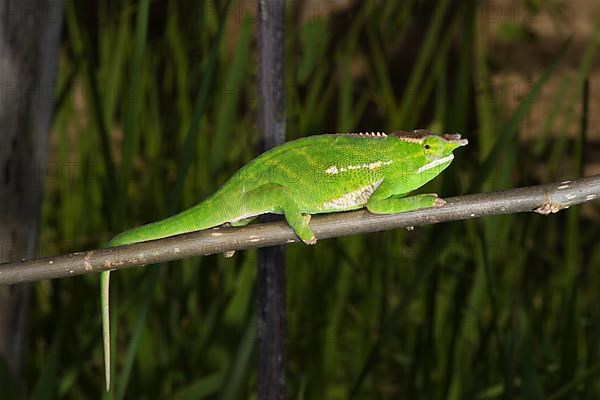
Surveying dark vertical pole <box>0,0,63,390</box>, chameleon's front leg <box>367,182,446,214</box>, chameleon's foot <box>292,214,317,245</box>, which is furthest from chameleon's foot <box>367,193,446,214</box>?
dark vertical pole <box>0,0,63,390</box>

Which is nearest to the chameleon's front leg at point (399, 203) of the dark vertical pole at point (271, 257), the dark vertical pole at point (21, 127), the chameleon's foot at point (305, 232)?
the chameleon's foot at point (305, 232)

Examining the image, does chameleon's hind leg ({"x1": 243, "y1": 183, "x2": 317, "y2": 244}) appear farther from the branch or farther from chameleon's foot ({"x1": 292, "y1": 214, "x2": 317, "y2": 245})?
the branch

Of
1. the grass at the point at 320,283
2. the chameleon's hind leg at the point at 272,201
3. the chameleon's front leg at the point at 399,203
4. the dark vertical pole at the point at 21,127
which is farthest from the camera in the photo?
the grass at the point at 320,283

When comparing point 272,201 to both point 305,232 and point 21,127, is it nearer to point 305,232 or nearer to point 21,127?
point 305,232

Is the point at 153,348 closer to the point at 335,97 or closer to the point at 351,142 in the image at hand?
the point at 351,142

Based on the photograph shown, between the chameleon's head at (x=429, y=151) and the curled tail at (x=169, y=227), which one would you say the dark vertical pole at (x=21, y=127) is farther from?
the chameleon's head at (x=429, y=151)

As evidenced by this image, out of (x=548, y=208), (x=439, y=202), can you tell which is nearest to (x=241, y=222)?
(x=439, y=202)

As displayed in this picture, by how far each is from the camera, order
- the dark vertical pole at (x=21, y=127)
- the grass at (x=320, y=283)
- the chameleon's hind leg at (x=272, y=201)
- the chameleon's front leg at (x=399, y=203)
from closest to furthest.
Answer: the chameleon's front leg at (x=399, y=203)
the chameleon's hind leg at (x=272, y=201)
the dark vertical pole at (x=21, y=127)
the grass at (x=320, y=283)
